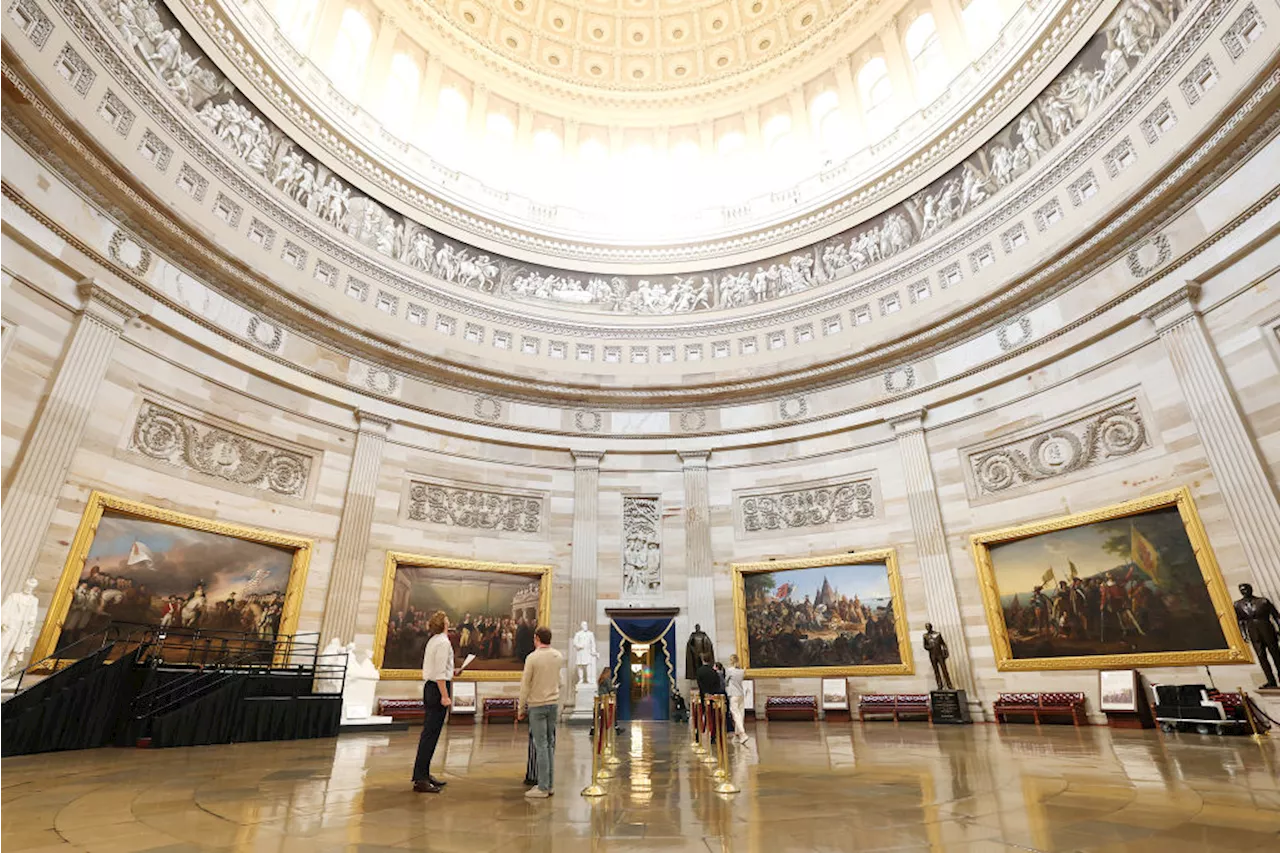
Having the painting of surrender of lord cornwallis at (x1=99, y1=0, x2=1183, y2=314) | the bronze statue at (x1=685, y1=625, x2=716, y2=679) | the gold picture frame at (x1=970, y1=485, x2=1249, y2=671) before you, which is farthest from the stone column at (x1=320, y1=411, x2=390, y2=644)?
the gold picture frame at (x1=970, y1=485, x2=1249, y2=671)

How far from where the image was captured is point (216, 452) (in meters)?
14.9

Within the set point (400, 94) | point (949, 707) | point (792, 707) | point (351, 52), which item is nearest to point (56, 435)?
point (792, 707)

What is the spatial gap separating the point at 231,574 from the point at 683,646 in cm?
1183

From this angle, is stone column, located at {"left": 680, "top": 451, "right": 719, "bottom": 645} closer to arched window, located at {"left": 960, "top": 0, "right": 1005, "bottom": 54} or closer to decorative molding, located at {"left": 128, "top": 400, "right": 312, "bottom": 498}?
decorative molding, located at {"left": 128, "top": 400, "right": 312, "bottom": 498}

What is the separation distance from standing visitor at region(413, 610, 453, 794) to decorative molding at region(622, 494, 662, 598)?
13.5 meters

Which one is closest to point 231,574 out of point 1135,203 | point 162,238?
point 162,238

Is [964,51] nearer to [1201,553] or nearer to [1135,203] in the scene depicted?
[1135,203]

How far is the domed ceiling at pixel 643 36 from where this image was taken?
26453mm

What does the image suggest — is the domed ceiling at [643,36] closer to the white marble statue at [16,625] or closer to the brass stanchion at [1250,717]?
the white marble statue at [16,625]

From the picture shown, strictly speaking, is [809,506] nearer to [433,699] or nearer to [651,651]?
[651,651]

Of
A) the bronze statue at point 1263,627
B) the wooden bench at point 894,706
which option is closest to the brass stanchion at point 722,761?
the bronze statue at point 1263,627

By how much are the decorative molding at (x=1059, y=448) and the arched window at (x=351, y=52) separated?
2290cm

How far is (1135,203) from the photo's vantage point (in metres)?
14.0

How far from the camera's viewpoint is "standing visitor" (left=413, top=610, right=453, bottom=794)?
6086 millimetres
